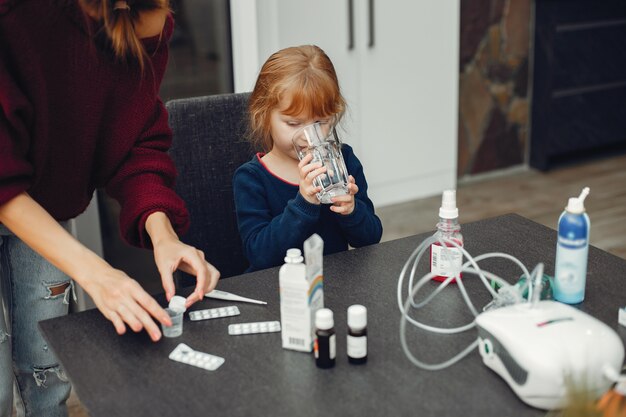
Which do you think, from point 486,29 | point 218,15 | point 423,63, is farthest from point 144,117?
point 486,29

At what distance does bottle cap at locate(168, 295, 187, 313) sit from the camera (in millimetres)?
1173

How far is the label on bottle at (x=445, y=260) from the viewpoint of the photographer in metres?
1.27

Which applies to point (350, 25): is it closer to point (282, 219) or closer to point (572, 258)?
point (282, 219)

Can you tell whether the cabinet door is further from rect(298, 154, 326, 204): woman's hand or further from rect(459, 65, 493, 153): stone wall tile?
rect(298, 154, 326, 204): woman's hand

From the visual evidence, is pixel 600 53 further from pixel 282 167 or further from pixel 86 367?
pixel 86 367

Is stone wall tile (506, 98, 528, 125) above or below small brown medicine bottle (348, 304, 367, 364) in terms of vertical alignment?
below

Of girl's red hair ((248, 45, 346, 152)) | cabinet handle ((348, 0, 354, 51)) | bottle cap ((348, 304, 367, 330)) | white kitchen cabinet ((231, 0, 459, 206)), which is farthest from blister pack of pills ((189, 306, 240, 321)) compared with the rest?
cabinet handle ((348, 0, 354, 51))

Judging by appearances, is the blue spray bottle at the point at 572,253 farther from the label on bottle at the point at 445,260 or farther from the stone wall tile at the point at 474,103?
the stone wall tile at the point at 474,103

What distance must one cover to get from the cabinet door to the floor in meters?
0.13

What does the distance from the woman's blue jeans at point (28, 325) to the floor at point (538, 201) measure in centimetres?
206

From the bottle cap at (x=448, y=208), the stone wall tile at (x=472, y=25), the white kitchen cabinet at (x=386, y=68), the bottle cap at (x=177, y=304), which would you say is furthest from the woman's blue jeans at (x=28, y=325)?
the stone wall tile at (x=472, y=25)

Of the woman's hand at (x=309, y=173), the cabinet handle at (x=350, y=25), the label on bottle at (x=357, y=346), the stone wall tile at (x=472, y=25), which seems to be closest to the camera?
the label on bottle at (x=357, y=346)

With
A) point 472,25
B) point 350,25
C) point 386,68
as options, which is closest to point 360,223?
point 350,25

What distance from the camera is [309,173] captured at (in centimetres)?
143
